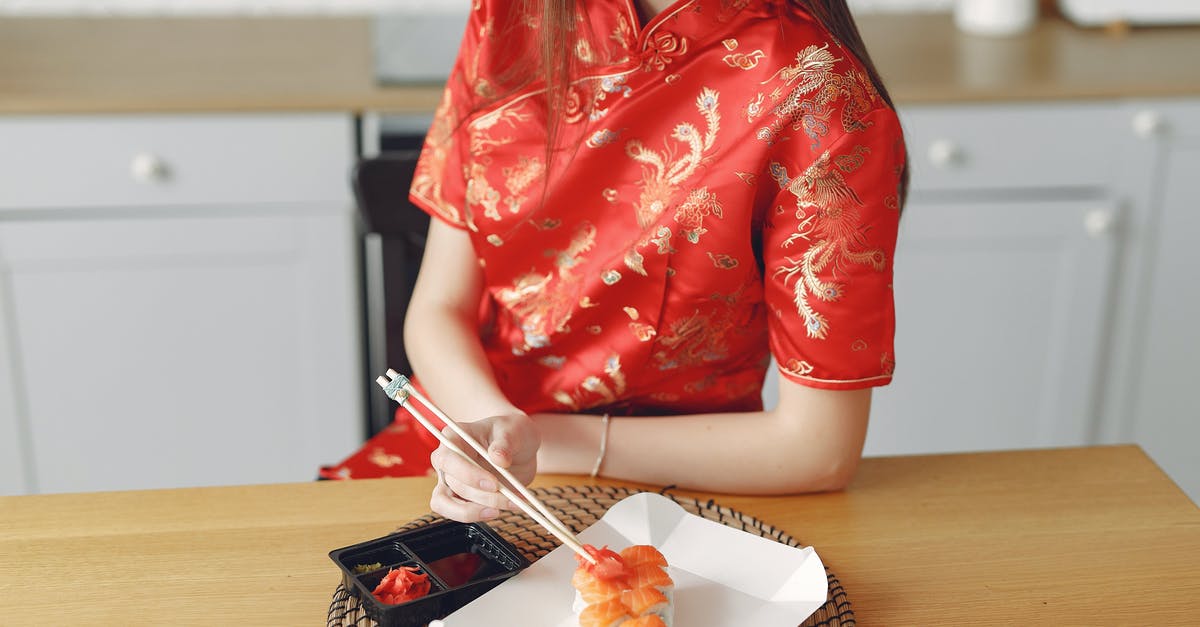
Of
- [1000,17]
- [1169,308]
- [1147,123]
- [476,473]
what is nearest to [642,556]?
[476,473]

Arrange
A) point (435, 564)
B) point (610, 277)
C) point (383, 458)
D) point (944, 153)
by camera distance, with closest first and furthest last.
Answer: point (435, 564)
point (610, 277)
point (383, 458)
point (944, 153)

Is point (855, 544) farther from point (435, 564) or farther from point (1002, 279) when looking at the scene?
point (1002, 279)

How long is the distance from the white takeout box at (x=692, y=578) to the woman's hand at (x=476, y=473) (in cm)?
6

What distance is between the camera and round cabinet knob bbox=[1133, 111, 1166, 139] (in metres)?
1.85

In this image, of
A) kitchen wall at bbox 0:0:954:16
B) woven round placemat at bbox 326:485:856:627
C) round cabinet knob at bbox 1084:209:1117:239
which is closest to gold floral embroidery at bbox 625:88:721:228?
woven round placemat at bbox 326:485:856:627

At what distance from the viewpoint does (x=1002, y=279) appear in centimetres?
193

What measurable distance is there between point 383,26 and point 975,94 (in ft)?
3.25

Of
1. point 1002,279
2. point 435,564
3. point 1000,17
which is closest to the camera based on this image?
point 435,564

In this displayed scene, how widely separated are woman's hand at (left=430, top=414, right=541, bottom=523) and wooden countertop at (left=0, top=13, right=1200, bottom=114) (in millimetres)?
927

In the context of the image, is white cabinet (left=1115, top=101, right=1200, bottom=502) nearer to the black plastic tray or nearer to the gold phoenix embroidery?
the gold phoenix embroidery

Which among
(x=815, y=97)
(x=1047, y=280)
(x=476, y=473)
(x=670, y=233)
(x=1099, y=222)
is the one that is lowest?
(x=1047, y=280)

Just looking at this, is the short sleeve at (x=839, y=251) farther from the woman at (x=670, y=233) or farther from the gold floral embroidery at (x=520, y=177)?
the gold floral embroidery at (x=520, y=177)

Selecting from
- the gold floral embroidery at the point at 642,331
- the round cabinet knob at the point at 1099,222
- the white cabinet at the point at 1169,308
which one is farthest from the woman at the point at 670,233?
the white cabinet at the point at 1169,308

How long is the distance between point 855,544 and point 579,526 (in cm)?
21
